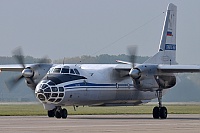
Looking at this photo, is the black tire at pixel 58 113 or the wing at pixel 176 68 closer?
the black tire at pixel 58 113

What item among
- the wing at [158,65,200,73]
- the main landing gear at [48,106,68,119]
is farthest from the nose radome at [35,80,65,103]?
the wing at [158,65,200,73]

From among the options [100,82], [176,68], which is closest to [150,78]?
[176,68]


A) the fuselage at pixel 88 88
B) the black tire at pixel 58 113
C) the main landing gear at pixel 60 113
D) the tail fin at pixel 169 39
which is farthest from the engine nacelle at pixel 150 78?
the black tire at pixel 58 113

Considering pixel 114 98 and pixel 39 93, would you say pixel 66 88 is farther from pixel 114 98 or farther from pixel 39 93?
pixel 114 98

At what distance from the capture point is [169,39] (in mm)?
47812

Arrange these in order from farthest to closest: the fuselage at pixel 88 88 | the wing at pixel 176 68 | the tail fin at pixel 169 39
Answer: the tail fin at pixel 169 39, the wing at pixel 176 68, the fuselage at pixel 88 88

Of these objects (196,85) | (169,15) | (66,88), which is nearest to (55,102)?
(66,88)

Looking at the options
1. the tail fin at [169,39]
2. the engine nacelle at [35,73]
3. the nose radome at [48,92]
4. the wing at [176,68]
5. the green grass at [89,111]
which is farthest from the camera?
the green grass at [89,111]

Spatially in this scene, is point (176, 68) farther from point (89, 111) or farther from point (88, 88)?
point (89, 111)

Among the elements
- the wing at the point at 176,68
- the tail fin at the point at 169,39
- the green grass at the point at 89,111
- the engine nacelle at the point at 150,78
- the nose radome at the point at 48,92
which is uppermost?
the tail fin at the point at 169,39

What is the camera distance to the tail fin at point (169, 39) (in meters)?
46.9

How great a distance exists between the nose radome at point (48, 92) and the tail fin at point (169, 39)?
1029 centimetres

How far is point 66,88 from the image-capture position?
128ft

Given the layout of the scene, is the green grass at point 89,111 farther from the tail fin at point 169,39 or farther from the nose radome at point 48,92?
the nose radome at point 48,92
